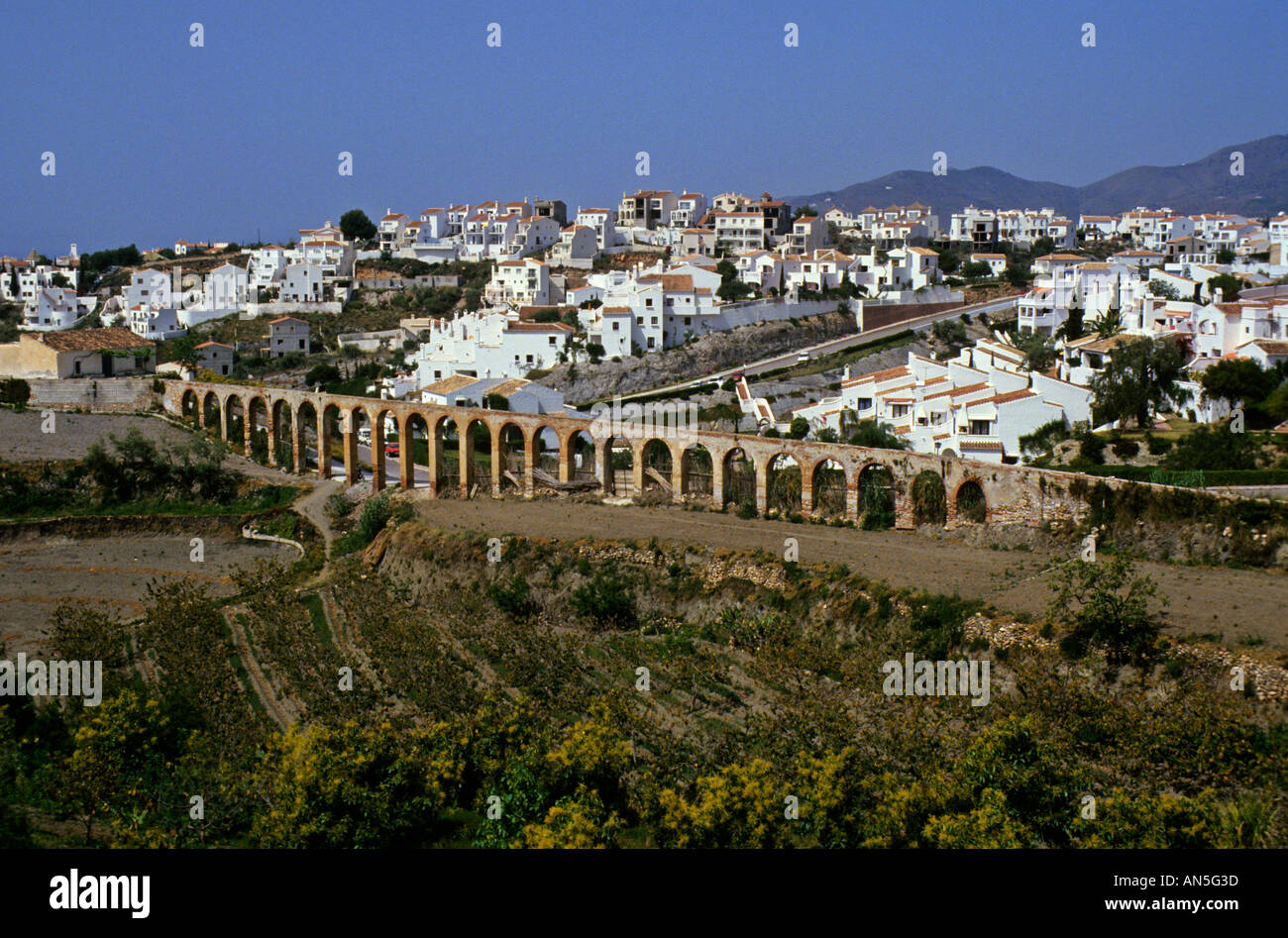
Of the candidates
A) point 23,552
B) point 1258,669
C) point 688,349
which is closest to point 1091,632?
point 1258,669

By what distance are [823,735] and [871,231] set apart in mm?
71459

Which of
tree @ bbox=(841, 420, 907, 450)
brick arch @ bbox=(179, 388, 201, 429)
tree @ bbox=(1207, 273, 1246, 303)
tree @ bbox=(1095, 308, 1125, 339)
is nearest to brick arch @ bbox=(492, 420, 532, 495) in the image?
tree @ bbox=(841, 420, 907, 450)

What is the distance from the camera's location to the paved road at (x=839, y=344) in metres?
51.3

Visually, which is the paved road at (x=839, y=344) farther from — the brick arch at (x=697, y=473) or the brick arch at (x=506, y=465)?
the brick arch at (x=697, y=473)

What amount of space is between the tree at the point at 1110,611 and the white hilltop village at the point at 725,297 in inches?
437

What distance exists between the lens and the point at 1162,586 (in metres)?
19.9

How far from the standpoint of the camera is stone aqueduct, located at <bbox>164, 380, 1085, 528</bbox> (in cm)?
2502

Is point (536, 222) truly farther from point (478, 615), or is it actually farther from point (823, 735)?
point (823, 735)

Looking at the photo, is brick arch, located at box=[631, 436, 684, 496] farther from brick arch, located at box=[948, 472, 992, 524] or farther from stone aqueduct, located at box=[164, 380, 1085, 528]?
brick arch, located at box=[948, 472, 992, 524]

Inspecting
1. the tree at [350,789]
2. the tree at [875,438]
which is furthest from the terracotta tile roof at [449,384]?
the tree at [350,789]

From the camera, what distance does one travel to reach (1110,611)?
18.1m

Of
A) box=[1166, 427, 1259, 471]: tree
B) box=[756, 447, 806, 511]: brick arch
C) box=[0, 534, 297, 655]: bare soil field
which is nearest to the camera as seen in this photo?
box=[1166, 427, 1259, 471]: tree

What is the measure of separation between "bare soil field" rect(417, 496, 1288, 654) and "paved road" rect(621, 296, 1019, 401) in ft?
61.3

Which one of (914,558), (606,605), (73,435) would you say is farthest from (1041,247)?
(606,605)
